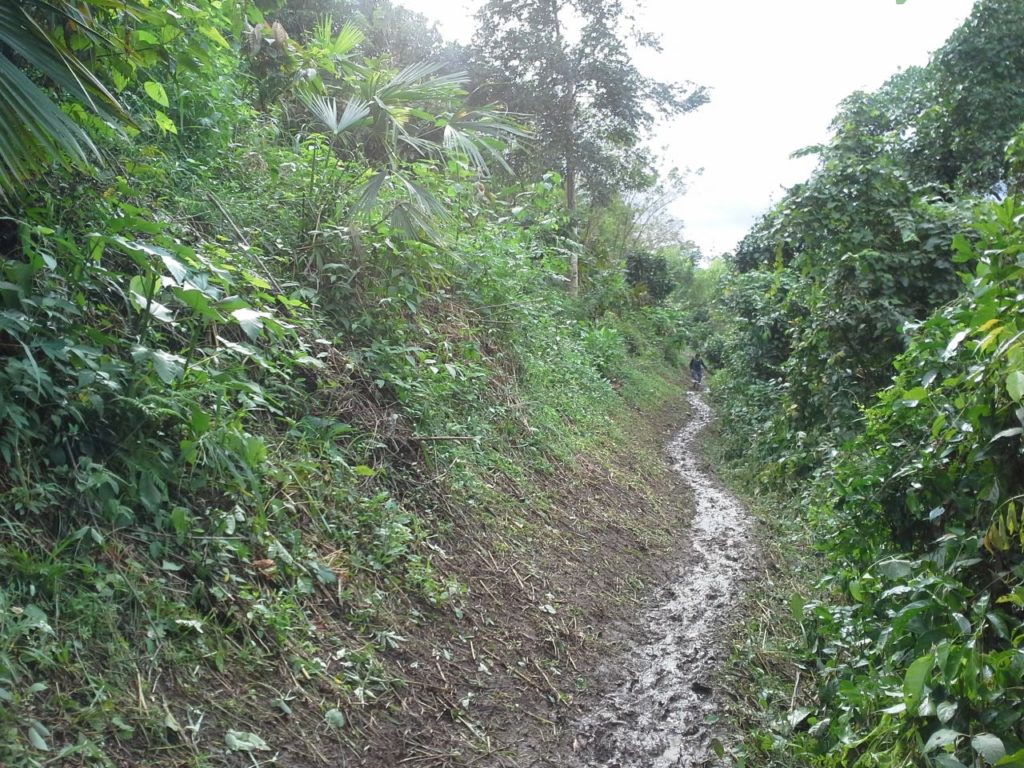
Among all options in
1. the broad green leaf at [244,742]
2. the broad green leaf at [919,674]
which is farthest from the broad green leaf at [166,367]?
the broad green leaf at [919,674]

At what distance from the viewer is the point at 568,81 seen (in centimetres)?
1598

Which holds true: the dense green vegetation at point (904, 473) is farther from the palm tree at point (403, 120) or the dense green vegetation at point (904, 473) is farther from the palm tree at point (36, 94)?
the palm tree at point (403, 120)

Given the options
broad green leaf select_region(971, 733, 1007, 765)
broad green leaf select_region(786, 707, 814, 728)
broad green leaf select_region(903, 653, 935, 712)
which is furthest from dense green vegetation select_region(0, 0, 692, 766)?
broad green leaf select_region(971, 733, 1007, 765)

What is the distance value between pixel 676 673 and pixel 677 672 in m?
0.02

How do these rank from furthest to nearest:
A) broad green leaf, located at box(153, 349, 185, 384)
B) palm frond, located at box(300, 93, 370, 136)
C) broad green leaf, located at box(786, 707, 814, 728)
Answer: palm frond, located at box(300, 93, 370, 136) < broad green leaf, located at box(786, 707, 814, 728) < broad green leaf, located at box(153, 349, 185, 384)

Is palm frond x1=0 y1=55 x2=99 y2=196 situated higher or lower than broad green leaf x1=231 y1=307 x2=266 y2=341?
higher

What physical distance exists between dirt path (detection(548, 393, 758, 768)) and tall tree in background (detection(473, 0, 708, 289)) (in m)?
10.3

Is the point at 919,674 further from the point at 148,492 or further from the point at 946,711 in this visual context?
the point at 148,492

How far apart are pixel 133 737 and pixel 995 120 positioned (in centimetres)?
1141

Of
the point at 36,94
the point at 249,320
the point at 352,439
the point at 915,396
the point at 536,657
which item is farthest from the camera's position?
the point at 352,439

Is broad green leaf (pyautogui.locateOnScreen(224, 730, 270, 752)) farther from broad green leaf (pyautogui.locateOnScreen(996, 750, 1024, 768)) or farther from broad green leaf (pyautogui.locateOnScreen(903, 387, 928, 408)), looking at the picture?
broad green leaf (pyautogui.locateOnScreen(903, 387, 928, 408))

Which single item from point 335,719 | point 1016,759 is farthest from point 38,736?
point 1016,759

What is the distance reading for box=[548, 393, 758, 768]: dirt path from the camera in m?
3.62

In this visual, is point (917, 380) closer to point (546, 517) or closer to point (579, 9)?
point (546, 517)
